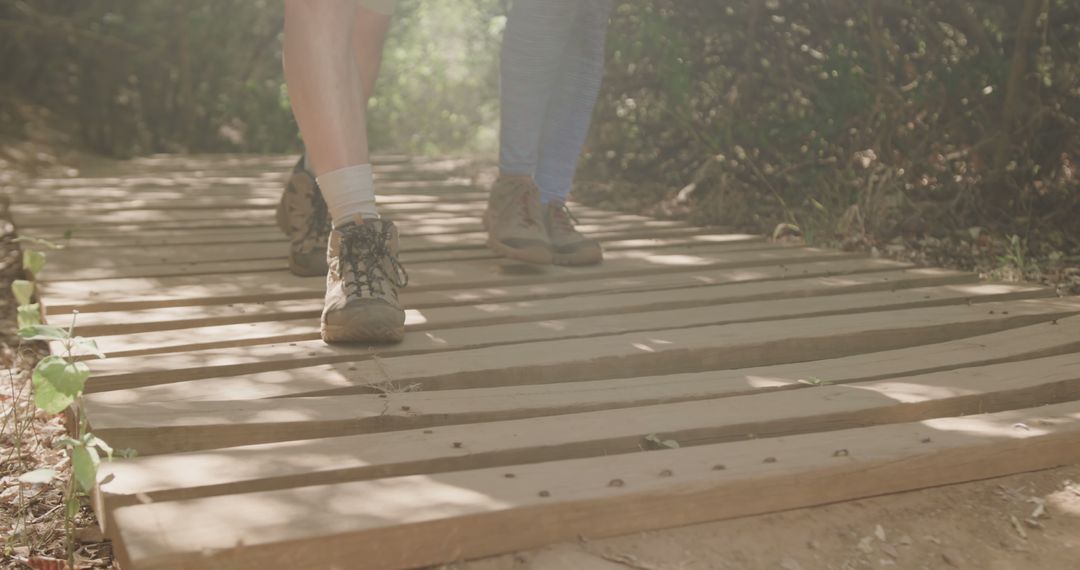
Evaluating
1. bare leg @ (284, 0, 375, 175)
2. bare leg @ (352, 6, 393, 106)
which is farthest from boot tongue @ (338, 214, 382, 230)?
bare leg @ (352, 6, 393, 106)

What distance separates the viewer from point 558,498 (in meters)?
1.37

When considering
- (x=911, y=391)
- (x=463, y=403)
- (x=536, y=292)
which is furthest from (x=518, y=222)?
(x=911, y=391)

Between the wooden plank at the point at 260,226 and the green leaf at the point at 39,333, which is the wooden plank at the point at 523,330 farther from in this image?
the wooden plank at the point at 260,226

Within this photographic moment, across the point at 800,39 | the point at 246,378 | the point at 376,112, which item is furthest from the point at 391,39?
the point at 246,378

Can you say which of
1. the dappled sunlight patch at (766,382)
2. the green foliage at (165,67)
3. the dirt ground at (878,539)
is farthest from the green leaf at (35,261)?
the green foliage at (165,67)

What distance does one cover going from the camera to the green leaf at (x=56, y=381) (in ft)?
4.70

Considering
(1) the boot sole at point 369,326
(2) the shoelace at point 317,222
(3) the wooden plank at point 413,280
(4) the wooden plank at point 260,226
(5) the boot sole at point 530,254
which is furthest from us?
(4) the wooden plank at point 260,226

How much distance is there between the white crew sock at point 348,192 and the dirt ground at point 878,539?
1.03 meters

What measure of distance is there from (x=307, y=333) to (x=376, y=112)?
663 cm

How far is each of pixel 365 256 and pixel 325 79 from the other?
1.19ft

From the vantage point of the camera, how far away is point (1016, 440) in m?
1.65

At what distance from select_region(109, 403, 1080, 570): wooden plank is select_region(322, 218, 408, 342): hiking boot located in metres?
0.67

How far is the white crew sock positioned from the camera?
7.12 feet

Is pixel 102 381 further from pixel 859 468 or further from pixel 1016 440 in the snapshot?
pixel 1016 440
